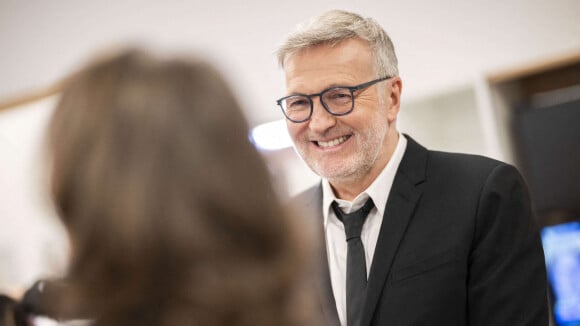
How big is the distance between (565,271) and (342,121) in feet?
4.21

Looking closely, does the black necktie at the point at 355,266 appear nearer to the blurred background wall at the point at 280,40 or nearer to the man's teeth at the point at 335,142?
the man's teeth at the point at 335,142

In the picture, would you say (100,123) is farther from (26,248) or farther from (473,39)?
(26,248)

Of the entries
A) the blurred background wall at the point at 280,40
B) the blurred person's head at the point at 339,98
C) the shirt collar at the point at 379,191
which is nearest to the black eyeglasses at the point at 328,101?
the blurred person's head at the point at 339,98

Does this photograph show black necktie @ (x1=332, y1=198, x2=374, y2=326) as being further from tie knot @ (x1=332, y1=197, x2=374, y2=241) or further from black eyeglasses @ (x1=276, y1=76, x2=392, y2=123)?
black eyeglasses @ (x1=276, y1=76, x2=392, y2=123)

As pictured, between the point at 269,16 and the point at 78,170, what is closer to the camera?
the point at 78,170

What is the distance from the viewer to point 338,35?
152cm

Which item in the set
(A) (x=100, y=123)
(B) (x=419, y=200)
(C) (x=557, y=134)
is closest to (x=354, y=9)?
(C) (x=557, y=134)

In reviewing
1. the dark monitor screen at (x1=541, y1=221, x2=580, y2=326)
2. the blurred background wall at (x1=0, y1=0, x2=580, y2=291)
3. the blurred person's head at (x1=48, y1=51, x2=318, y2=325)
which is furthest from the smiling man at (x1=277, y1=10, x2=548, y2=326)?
the dark monitor screen at (x1=541, y1=221, x2=580, y2=326)

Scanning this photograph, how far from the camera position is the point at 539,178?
2.43 metres

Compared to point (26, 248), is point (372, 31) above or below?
above

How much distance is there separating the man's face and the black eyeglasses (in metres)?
0.01

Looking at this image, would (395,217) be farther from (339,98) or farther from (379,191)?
(339,98)

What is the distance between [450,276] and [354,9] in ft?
5.63

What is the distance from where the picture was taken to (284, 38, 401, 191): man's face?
59.9 inches
